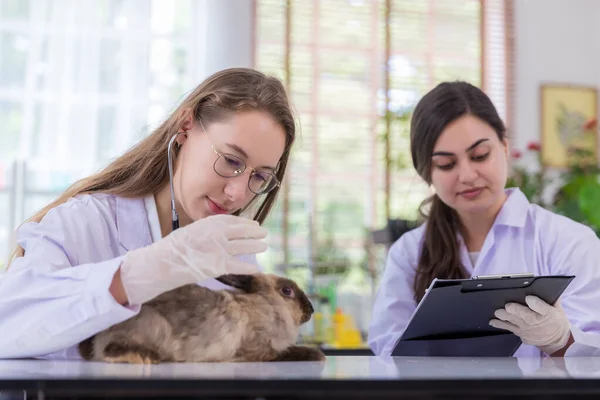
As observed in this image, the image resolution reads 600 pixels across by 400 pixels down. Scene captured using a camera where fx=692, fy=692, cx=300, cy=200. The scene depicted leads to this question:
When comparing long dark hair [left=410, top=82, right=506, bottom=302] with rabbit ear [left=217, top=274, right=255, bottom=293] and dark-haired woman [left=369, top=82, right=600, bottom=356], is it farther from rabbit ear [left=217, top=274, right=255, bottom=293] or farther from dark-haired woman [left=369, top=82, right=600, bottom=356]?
rabbit ear [left=217, top=274, right=255, bottom=293]

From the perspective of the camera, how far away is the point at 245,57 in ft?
16.7

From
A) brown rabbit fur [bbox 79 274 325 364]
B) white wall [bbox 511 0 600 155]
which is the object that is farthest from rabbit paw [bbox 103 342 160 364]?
white wall [bbox 511 0 600 155]

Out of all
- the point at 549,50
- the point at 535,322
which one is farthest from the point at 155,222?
the point at 549,50

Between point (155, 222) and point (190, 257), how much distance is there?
43cm

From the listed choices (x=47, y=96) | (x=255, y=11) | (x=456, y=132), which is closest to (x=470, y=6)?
(x=255, y=11)

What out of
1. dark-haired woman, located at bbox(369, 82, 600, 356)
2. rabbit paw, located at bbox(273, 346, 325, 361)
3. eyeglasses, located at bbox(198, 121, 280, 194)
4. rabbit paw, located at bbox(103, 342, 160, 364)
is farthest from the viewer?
dark-haired woman, located at bbox(369, 82, 600, 356)

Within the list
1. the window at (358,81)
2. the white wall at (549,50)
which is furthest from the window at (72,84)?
the white wall at (549,50)

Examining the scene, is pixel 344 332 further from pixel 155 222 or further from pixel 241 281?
pixel 241 281

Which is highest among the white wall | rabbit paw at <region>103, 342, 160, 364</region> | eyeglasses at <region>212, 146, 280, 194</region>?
the white wall

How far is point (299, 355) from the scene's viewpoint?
1.30m

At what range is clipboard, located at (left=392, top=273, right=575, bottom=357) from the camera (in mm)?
1452

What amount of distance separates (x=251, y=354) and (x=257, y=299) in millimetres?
98

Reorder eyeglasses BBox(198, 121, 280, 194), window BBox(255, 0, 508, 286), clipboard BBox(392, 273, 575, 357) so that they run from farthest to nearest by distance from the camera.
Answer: window BBox(255, 0, 508, 286) → eyeglasses BBox(198, 121, 280, 194) → clipboard BBox(392, 273, 575, 357)
